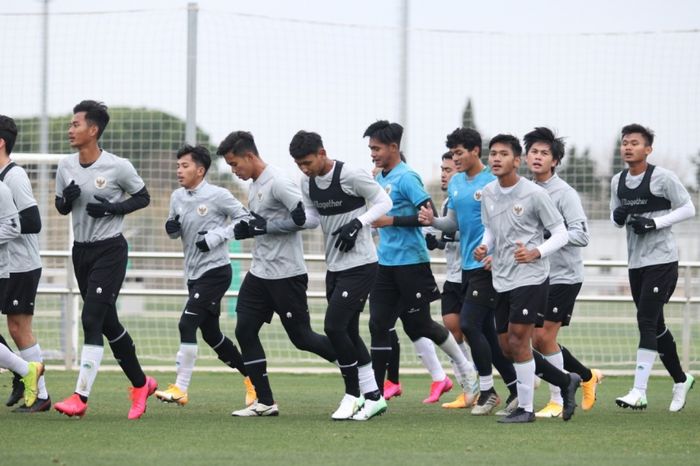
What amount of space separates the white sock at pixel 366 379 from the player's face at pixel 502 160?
1.82 meters

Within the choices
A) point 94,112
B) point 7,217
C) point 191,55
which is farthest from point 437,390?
point 191,55

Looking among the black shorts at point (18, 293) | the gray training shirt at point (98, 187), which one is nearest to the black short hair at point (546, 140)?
the gray training shirt at point (98, 187)

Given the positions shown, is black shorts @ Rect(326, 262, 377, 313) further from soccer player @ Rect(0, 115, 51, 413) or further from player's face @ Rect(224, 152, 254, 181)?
soccer player @ Rect(0, 115, 51, 413)

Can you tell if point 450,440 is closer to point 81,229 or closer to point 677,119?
point 81,229

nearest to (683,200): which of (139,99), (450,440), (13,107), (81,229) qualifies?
(450,440)

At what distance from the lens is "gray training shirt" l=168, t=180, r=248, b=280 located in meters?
11.1

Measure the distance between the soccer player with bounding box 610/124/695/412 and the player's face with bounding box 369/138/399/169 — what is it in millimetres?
1934

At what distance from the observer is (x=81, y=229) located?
10031 mm

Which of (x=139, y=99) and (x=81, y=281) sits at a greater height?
(x=139, y=99)

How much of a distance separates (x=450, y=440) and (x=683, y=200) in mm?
3417

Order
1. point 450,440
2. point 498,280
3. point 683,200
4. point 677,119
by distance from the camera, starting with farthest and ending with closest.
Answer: point 677,119
point 683,200
point 498,280
point 450,440

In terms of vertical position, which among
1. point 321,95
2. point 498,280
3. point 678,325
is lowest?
point 678,325

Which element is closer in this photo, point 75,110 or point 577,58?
point 75,110

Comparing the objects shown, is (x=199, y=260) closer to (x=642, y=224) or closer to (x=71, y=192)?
(x=71, y=192)
